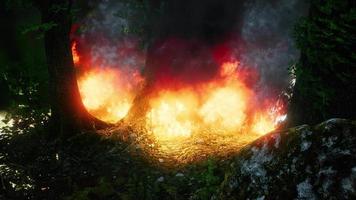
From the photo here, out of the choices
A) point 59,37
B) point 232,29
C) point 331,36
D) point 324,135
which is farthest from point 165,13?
point 324,135

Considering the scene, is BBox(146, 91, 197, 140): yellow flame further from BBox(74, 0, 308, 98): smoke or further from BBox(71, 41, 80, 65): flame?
BBox(71, 41, 80, 65): flame

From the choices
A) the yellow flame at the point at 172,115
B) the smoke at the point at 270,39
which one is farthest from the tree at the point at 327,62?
the smoke at the point at 270,39

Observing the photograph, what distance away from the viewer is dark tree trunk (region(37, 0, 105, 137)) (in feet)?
28.1

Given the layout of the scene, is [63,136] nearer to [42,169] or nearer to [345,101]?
[42,169]

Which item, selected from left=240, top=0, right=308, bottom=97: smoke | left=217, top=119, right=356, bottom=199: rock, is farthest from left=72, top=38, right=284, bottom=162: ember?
left=217, top=119, right=356, bottom=199: rock

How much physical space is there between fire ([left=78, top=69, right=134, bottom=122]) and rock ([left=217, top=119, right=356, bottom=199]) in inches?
275

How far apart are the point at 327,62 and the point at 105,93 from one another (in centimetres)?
872

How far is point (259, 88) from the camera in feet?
38.6

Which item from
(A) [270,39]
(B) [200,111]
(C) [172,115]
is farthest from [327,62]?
(A) [270,39]

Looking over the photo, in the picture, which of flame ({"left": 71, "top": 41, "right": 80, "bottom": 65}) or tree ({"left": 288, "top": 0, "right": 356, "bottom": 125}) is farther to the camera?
flame ({"left": 71, "top": 41, "right": 80, "bottom": 65})

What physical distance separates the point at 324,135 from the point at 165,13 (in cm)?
918

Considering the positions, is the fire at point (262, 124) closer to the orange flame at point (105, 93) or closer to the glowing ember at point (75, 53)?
the orange flame at point (105, 93)

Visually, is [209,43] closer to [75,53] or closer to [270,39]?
[270,39]

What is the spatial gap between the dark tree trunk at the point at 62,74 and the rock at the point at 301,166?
500cm
